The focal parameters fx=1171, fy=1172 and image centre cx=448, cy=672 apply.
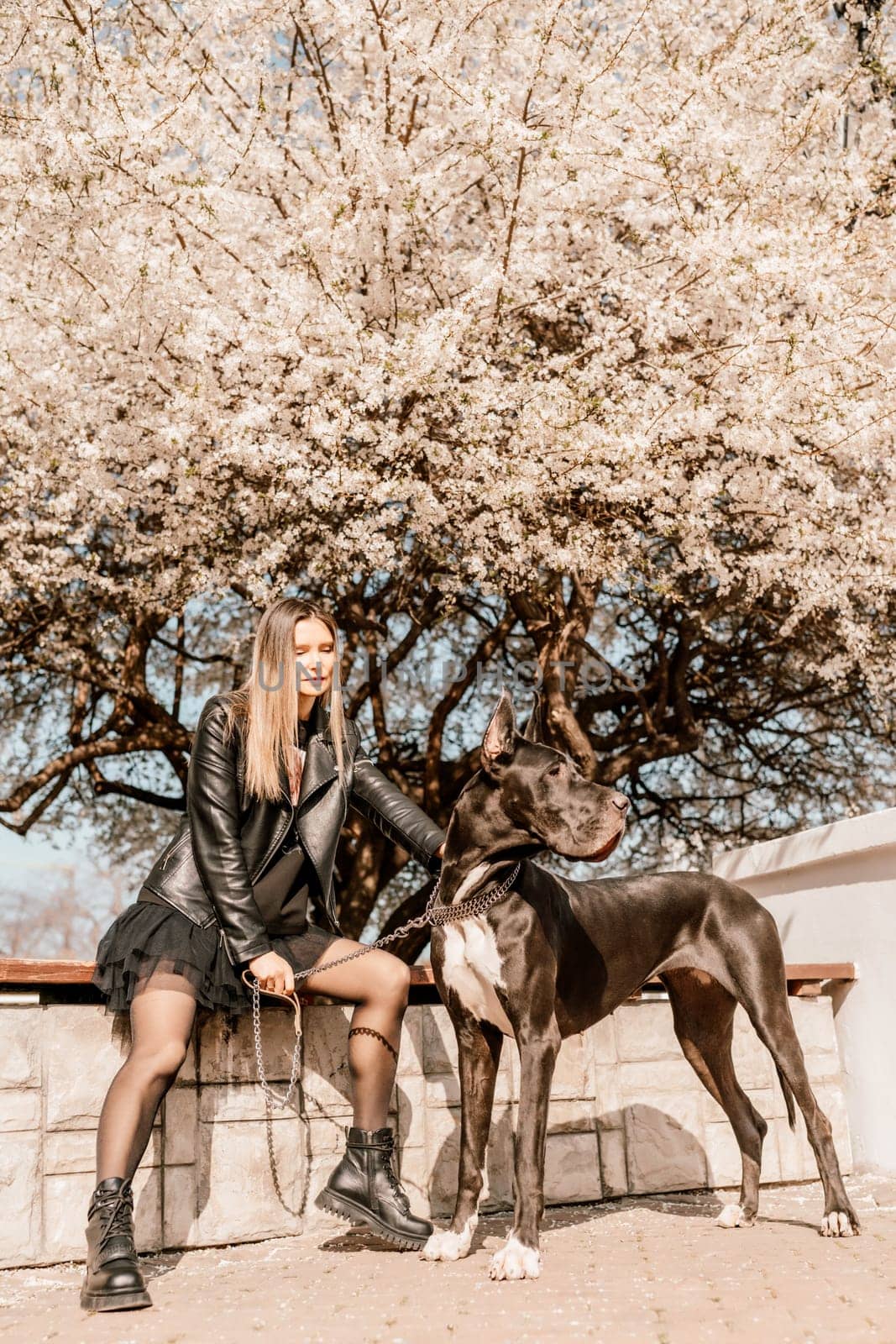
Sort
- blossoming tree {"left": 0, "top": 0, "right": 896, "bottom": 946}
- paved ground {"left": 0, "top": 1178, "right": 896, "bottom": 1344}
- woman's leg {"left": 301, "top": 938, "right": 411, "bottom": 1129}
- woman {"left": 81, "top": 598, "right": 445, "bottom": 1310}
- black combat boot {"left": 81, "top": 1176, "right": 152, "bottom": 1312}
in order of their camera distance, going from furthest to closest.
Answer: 1. blossoming tree {"left": 0, "top": 0, "right": 896, "bottom": 946}
2. woman's leg {"left": 301, "top": 938, "right": 411, "bottom": 1129}
3. woman {"left": 81, "top": 598, "right": 445, "bottom": 1310}
4. black combat boot {"left": 81, "top": 1176, "right": 152, "bottom": 1312}
5. paved ground {"left": 0, "top": 1178, "right": 896, "bottom": 1344}

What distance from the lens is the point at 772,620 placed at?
27.6 ft

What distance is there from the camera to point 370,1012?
3617 mm

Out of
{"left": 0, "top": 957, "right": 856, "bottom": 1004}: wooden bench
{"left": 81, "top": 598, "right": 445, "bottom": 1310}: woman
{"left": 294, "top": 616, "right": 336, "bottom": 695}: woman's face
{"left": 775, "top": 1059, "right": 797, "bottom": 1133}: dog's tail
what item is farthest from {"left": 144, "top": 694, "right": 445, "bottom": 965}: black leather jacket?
{"left": 775, "top": 1059, "right": 797, "bottom": 1133}: dog's tail

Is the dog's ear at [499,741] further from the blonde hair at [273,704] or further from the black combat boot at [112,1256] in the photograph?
the black combat boot at [112,1256]

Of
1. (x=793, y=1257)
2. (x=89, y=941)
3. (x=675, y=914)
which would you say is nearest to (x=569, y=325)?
(x=675, y=914)

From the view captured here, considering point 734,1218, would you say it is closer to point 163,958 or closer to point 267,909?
point 267,909

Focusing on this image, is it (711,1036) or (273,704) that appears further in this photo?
(711,1036)

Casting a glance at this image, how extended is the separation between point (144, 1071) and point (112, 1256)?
1.49 feet

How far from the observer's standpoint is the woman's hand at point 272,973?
11.2ft

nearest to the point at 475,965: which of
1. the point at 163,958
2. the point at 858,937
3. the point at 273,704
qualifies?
the point at 163,958

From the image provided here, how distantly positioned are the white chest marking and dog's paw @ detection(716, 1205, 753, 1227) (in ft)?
3.63

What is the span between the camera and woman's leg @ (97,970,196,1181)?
10.2 feet

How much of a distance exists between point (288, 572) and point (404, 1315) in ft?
19.0

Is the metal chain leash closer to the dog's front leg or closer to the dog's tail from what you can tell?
the dog's front leg
